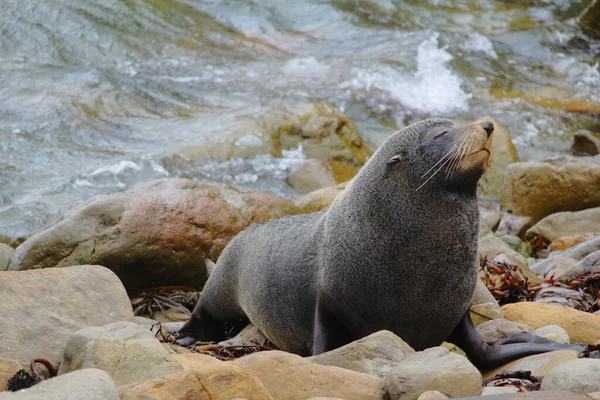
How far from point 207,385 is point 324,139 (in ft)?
36.1

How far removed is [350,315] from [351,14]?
59.6 ft

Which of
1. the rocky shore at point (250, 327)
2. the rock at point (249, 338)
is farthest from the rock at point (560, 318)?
the rock at point (249, 338)

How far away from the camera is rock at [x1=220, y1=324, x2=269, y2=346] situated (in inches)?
282

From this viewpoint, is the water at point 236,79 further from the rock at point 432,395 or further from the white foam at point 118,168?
the rock at point 432,395

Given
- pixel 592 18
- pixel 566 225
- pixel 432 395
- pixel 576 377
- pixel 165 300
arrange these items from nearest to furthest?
pixel 432 395 → pixel 576 377 → pixel 165 300 → pixel 566 225 → pixel 592 18

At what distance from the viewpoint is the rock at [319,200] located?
9.67 metres

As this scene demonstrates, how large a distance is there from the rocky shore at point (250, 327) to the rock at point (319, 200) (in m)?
0.02

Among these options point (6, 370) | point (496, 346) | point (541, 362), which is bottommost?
point (496, 346)

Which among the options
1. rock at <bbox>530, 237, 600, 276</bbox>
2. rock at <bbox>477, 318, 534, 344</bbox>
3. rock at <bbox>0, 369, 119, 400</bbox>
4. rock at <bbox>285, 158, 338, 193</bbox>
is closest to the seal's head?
rock at <bbox>477, 318, 534, 344</bbox>

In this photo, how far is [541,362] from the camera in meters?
5.29

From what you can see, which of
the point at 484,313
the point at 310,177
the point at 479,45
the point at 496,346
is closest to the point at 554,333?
the point at 496,346

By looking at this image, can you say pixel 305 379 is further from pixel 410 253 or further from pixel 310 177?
pixel 310 177

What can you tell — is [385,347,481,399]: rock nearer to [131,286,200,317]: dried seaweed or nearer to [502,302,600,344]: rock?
[502,302,600,344]: rock

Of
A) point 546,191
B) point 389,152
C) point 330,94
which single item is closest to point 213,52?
point 330,94
